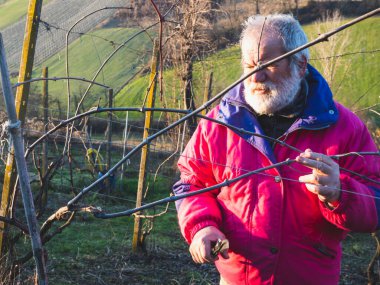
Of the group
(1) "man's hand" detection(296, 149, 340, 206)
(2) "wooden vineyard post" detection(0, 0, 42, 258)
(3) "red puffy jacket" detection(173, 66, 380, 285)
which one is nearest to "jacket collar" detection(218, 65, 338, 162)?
(3) "red puffy jacket" detection(173, 66, 380, 285)

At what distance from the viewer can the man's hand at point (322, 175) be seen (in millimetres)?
1722

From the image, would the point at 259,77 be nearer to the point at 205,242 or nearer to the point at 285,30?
the point at 285,30

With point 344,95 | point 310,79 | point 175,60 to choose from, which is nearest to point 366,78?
point 344,95

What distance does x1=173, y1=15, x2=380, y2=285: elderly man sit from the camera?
2172mm

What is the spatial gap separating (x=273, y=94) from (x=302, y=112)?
14 cm

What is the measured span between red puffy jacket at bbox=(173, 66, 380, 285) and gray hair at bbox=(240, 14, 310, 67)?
0.18 meters

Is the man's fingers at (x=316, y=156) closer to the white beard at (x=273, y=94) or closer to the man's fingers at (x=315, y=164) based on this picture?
the man's fingers at (x=315, y=164)

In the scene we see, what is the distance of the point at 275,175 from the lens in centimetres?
217

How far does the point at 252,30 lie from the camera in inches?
90.9

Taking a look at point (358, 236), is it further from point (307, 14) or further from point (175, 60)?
point (307, 14)

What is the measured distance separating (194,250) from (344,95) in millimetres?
18318

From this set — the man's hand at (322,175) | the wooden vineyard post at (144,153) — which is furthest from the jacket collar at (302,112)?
the wooden vineyard post at (144,153)

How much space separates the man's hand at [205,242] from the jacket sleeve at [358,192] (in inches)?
16.2

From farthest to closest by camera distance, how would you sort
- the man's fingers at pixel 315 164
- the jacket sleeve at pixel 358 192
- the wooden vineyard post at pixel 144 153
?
the wooden vineyard post at pixel 144 153 < the jacket sleeve at pixel 358 192 < the man's fingers at pixel 315 164
